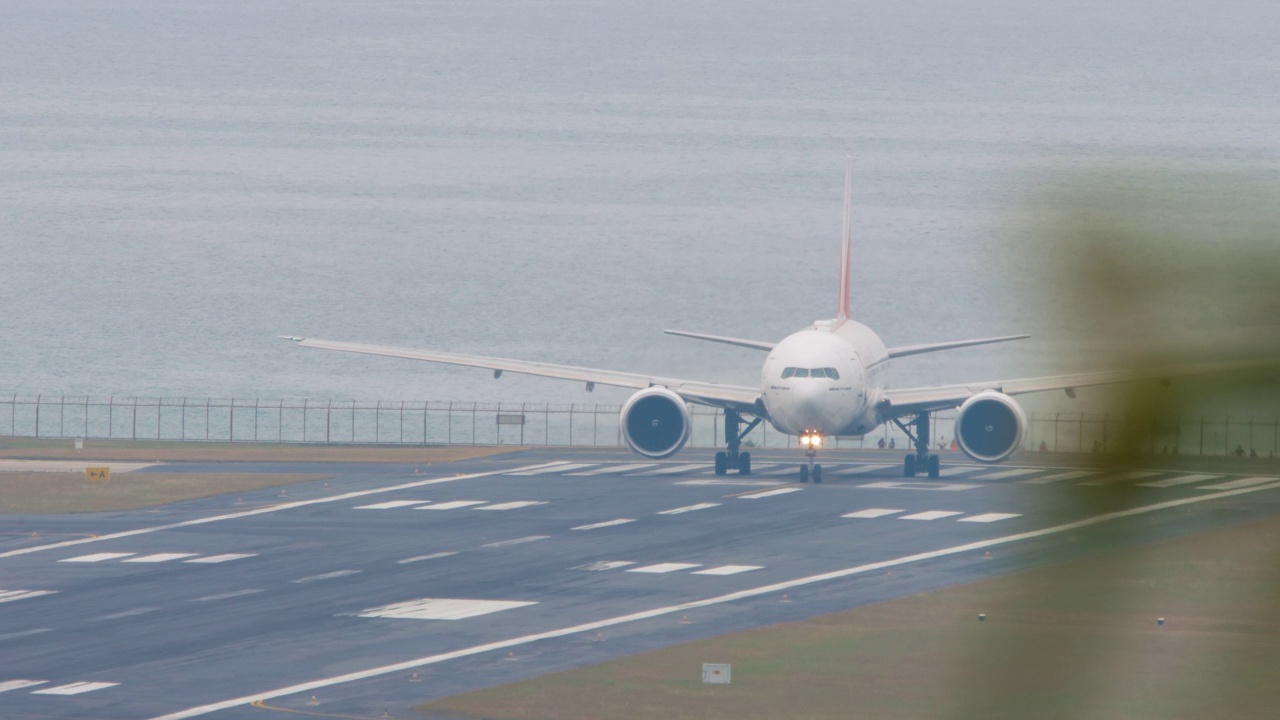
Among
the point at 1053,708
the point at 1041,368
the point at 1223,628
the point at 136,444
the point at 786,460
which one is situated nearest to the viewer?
the point at 1041,368

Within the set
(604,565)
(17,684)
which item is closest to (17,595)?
(17,684)

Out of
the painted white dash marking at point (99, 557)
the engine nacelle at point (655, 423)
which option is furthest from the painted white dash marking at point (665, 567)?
the engine nacelle at point (655, 423)

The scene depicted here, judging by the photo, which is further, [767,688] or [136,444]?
[136,444]

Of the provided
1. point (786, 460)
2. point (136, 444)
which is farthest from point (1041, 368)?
point (136, 444)

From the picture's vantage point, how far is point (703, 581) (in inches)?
2037

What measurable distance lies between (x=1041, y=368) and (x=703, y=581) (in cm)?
2876

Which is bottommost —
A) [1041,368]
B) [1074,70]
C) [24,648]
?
[24,648]

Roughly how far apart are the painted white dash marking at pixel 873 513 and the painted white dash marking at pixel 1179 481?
13389 millimetres

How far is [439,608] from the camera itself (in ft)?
156

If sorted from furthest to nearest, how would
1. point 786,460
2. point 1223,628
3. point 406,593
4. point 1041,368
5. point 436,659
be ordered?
point 786,460, point 406,593, point 1223,628, point 436,659, point 1041,368

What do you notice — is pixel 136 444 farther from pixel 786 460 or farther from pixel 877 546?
pixel 877 546

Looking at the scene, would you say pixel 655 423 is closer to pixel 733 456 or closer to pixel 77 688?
pixel 733 456

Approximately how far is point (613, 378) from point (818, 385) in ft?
47.7

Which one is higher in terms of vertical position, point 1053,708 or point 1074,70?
point 1074,70
